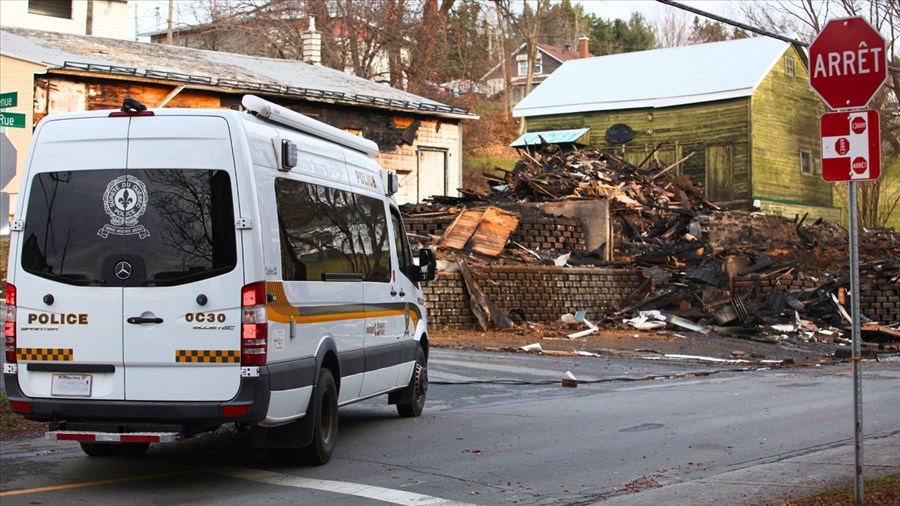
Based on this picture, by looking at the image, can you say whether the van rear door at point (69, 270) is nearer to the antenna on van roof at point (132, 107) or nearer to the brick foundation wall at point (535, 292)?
the antenna on van roof at point (132, 107)

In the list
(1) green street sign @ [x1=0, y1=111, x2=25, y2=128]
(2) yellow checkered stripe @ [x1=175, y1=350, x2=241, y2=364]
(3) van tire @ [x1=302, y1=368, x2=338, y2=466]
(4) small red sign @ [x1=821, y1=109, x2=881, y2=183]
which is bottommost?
(3) van tire @ [x1=302, y1=368, x2=338, y2=466]

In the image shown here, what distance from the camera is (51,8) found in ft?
187

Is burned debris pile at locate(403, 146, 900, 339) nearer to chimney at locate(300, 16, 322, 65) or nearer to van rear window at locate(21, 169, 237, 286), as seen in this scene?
chimney at locate(300, 16, 322, 65)

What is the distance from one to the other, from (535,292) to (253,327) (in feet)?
54.4

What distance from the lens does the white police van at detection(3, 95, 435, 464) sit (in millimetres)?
7941

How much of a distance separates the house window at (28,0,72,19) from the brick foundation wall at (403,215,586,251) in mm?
36822

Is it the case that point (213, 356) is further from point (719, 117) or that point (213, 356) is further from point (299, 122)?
point (719, 117)

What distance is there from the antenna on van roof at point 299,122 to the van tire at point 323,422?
205 centimetres

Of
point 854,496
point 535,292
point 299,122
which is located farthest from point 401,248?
point 535,292

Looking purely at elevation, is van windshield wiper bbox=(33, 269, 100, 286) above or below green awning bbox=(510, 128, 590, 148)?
below

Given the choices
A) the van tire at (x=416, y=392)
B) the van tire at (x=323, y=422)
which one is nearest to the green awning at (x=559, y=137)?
the van tire at (x=416, y=392)

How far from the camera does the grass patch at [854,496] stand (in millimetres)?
7073

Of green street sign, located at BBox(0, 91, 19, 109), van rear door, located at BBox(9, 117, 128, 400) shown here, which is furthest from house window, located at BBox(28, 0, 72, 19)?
van rear door, located at BBox(9, 117, 128, 400)

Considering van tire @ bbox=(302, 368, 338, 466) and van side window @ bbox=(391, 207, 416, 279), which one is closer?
van tire @ bbox=(302, 368, 338, 466)
